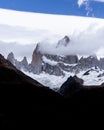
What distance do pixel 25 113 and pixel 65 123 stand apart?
15.7 m

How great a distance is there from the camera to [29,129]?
180000 millimetres

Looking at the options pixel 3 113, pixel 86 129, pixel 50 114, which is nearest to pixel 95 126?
pixel 86 129

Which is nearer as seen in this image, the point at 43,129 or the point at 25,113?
the point at 43,129

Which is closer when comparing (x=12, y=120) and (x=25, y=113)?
(x=12, y=120)

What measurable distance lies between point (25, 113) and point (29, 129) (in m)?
19.1

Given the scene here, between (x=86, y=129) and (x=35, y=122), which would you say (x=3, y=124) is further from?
(x=86, y=129)

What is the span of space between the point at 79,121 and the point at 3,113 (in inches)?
1025

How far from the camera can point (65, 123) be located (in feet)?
627

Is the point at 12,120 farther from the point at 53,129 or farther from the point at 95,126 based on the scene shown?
the point at 95,126

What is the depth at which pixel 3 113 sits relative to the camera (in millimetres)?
196375

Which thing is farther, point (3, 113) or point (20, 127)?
point (3, 113)

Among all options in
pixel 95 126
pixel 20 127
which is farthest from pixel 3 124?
pixel 95 126

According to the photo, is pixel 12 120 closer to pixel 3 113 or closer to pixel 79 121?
pixel 3 113

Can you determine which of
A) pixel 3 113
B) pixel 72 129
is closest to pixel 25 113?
pixel 3 113
